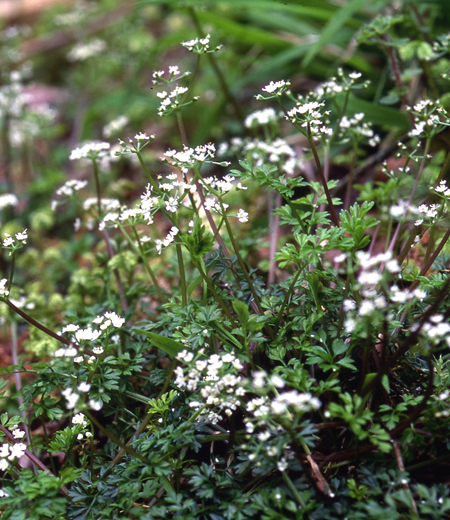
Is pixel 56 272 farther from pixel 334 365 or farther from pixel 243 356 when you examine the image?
pixel 334 365

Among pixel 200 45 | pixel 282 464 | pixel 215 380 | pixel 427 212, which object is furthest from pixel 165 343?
pixel 200 45

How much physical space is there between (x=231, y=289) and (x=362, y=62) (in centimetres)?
227

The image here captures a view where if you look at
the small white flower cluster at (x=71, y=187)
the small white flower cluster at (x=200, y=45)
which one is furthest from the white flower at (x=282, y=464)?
the small white flower cluster at (x=71, y=187)

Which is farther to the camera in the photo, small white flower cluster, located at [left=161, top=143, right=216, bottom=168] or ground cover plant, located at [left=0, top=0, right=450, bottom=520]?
small white flower cluster, located at [left=161, top=143, right=216, bottom=168]

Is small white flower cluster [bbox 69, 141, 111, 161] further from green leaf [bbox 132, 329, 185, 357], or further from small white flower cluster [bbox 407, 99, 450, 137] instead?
small white flower cluster [bbox 407, 99, 450, 137]

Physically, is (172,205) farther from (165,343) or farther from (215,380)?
(215,380)

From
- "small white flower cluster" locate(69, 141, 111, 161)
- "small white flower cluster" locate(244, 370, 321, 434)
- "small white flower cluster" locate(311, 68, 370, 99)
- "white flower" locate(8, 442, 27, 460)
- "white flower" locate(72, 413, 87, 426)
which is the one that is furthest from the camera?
"small white flower cluster" locate(69, 141, 111, 161)

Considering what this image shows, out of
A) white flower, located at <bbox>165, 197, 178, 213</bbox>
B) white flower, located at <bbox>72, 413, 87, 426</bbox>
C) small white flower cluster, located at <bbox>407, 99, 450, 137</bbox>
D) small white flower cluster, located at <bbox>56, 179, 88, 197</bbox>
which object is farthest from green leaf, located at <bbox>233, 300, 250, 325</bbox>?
small white flower cluster, located at <bbox>56, 179, 88, 197</bbox>

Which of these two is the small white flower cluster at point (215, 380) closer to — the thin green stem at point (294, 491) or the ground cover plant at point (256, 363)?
the ground cover plant at point (256, 363)

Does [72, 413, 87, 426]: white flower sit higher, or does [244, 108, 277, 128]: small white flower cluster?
[244, 108, 277, 128]: small white flower cluster

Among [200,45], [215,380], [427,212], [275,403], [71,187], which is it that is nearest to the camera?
[275,403]

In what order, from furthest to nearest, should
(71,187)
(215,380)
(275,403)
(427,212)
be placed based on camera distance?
(71,187) < (427,212) < (215,380) < (275,403)

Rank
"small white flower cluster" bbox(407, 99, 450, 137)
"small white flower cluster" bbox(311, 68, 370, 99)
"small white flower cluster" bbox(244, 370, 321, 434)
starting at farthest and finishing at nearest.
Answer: "small white flower cluster" bbox(311, 68, 370, 99), "small white flower cluster" bbox(407, 99, 450, 137), "small white flower cluster" bbox(244, 370, 321, 434)

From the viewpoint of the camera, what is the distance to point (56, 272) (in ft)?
10.4
